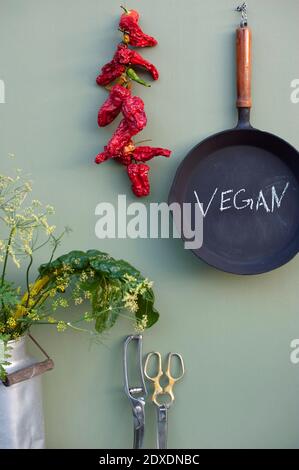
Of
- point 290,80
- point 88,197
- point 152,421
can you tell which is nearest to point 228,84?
point 290,80

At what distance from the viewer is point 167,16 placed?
136 cm

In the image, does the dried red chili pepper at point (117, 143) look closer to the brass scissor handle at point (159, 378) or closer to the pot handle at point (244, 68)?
the pot handle at point (244, 68)

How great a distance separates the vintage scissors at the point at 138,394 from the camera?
131cm

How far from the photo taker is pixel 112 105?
1.31 metres

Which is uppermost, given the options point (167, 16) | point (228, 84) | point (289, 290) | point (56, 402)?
point (167, 16)

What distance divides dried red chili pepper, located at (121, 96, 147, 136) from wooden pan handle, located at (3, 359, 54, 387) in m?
0.57

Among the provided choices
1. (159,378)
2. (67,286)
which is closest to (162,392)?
(159,378)

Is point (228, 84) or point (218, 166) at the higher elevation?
point (228, 84)

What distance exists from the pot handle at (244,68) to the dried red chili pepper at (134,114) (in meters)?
0.24

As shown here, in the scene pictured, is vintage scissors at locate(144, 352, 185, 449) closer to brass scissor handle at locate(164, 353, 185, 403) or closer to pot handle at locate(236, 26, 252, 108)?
brass scissor handle at locate(164, 353, 185, 403)

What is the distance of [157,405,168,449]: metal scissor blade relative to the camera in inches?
52.1

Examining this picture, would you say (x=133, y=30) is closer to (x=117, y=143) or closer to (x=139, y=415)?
(x=117, y=143)
